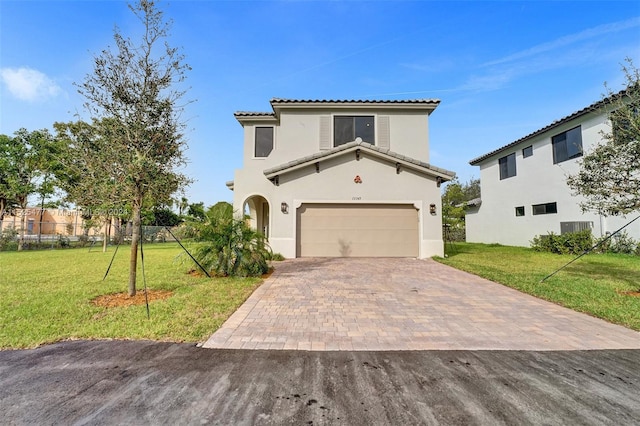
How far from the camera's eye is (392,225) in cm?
1219

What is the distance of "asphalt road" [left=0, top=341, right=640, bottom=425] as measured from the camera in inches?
90.1

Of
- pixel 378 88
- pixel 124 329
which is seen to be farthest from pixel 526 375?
pixel 378 88

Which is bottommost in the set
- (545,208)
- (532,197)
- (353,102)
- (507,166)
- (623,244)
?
(623,244)

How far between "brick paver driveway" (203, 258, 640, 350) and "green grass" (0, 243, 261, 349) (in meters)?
0.45

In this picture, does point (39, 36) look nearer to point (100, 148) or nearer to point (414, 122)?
point (100, 148)

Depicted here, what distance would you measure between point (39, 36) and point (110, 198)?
7719 mm

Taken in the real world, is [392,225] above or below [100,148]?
below

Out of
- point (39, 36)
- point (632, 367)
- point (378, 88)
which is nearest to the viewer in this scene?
point (632, 367)

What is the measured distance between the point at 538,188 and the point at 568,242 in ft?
14.4

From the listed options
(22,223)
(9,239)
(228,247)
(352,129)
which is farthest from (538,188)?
(9,239)

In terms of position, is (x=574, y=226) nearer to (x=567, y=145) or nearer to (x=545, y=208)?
(x=545, y=208)

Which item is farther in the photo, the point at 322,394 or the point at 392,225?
the point at 392,225

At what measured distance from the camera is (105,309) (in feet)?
16.4

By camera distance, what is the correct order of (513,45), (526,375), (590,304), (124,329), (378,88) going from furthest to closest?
(378,88), (513,45), (590,304), (124,329), (526,375)
